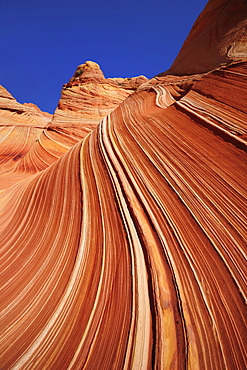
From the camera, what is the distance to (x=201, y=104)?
9.29ft

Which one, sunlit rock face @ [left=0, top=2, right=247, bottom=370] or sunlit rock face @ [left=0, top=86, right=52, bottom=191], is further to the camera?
sunlit rock face @ [left=0, top=86, right=52, bottom=191]

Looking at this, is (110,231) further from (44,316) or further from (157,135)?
(157,135)

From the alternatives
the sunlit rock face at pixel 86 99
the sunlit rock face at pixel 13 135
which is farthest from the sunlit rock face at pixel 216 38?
the sunlit rock face at pixel 13 135

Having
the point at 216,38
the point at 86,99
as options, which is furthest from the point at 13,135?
the point at 216,38

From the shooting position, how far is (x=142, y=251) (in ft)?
5.62

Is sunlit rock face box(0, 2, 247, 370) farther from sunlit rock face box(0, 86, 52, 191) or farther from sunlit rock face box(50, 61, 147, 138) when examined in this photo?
sunlit rock face box(50, 61, 147, 138)

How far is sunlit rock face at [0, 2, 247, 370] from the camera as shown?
3.98 ft

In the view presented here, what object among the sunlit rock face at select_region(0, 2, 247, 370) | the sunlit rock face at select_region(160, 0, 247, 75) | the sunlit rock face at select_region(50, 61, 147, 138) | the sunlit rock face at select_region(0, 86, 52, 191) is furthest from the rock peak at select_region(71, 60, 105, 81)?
the sunlit rock face at select_region(0, 2, 247, 370)

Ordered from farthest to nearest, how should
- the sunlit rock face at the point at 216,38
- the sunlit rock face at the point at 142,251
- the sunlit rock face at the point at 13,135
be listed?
the sunlit rock face at the point at 13,135 → the sunlit rock face at the point at 216,38 → the sunlit rock face at the point at 142,251

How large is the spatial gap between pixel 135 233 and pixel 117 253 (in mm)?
275

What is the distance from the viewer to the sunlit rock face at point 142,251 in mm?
1213

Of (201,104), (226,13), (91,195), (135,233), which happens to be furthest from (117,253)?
(226,13)

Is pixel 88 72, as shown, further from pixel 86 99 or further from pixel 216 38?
pixel 216 38

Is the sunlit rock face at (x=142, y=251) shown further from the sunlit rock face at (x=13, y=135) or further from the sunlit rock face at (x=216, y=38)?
the sunlit rock face at (x=13, y=135)
